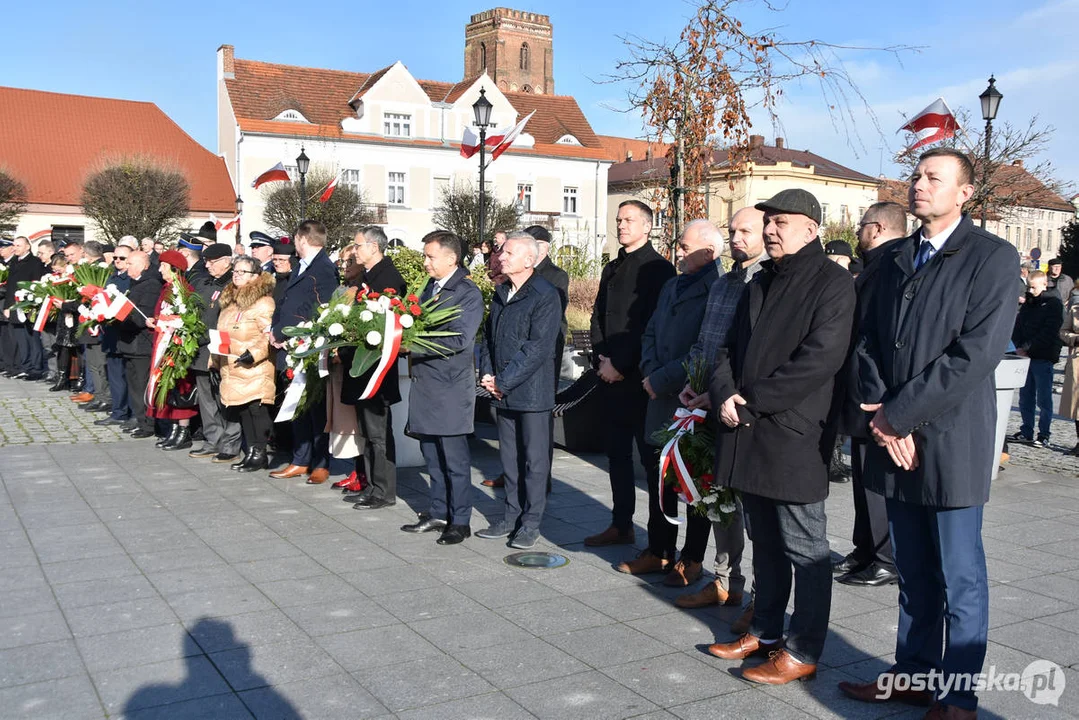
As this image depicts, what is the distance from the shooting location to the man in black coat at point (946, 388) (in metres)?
3.70

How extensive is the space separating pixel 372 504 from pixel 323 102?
48.0 metres

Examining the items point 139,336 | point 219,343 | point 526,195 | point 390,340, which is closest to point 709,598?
point 390,340

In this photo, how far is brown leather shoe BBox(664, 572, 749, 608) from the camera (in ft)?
17.5

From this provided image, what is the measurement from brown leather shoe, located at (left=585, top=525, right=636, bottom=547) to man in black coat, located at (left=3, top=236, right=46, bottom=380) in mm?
11976

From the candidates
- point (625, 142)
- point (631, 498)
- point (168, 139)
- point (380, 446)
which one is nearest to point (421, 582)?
point (631, 498)

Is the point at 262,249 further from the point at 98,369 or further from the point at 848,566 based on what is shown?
the point at 848,566

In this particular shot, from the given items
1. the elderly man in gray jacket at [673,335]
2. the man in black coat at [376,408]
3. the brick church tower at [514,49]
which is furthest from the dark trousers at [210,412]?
the brick church tower at [514,49]

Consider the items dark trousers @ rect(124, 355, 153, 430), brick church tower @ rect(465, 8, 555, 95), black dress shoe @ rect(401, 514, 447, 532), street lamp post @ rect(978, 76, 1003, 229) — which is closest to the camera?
black dress shoe @ rect(401, 514, 447, 532)

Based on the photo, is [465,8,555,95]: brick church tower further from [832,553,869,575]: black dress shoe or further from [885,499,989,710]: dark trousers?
[885,499,989,710]: dark trousers

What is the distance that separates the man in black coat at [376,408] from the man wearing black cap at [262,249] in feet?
8.34

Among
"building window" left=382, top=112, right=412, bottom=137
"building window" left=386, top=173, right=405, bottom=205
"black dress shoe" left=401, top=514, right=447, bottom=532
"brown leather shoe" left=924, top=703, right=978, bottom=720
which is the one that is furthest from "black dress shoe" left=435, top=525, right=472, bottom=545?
"building window" left=382, top=112, right=412, bottom=137

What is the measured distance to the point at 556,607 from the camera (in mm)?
5355

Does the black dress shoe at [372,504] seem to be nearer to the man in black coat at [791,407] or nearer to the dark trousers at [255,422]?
the dark trousers at [255,422]

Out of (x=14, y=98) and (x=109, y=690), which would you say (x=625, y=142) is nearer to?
(x=14, y=98)
